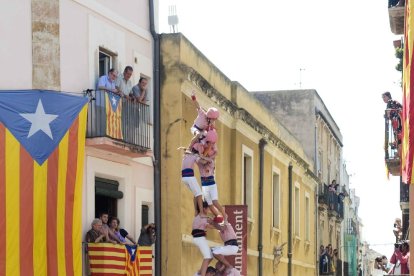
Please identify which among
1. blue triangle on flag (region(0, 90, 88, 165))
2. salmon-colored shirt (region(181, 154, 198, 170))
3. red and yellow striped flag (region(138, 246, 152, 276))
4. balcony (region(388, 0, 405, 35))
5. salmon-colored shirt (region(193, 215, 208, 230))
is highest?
balcony (region(388, 0, 405, 35))

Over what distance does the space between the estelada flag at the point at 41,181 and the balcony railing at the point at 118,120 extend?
757mm

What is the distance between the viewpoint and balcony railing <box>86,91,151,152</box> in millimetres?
17125

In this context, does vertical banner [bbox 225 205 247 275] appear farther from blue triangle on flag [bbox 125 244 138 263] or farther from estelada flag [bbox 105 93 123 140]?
estelada flag [bbox 105 93 123 140]

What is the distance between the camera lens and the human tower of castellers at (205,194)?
16.2 metres

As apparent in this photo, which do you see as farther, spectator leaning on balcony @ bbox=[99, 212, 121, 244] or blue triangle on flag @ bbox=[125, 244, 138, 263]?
blue triangle on flag @ bbox=[125, 244, 138, 263]

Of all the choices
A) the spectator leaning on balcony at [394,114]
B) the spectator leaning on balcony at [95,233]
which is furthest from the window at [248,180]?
the spectator leaning on balcony at [95,233]

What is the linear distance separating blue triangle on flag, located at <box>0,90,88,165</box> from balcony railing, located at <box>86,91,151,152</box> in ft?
3.18

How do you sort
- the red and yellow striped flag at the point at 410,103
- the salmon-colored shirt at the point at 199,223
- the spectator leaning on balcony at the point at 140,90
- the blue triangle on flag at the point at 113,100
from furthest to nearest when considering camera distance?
the spectator leaning on balcony at the point at 140,90
the blue triangle on flag at the point at 113,100
the salmon-colored shirt at the point at 199,223
the red and yellow striped flag at the point at 410,103

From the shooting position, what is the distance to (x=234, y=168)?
938 inches

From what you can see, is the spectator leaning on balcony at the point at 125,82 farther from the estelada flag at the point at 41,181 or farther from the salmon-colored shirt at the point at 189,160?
the salmon-colored shirt at the point at 189,160

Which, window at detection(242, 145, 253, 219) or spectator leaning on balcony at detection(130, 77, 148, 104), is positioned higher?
spectator leaning on balcony at detection(130, 77, 148, 104)

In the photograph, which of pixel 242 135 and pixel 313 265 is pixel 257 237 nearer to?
pixel 242 135

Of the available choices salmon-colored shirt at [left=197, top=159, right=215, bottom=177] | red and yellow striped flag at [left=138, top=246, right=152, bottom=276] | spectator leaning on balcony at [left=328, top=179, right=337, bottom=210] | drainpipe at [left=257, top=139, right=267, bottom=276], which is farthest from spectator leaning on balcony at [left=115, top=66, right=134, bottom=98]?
spectator leaning on balcony at [left=328, top=179, right=337, bottom=210]

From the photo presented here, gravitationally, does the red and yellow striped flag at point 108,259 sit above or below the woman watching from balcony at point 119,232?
below
